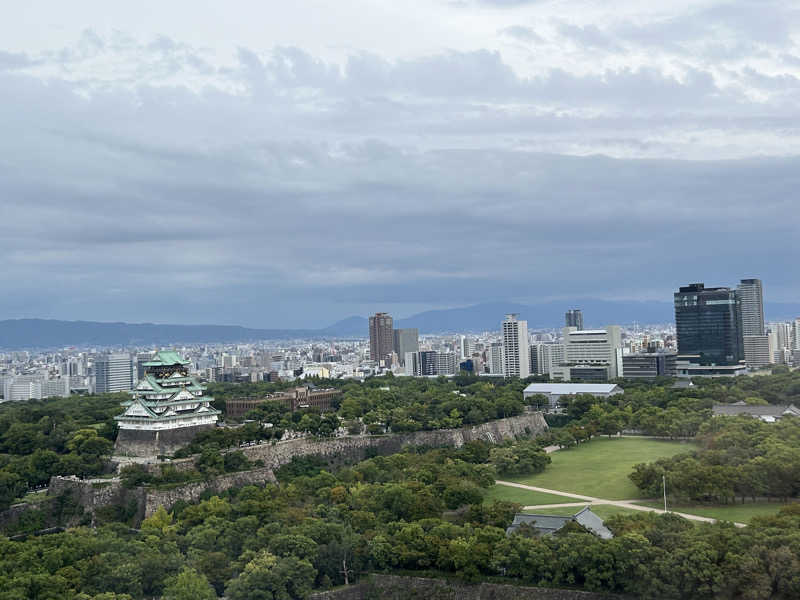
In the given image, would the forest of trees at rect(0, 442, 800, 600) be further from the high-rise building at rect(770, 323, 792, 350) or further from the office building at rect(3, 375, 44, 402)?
the high-rise building at rect(770, 323, 792, 350)

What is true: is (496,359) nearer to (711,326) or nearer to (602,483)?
(711,326)

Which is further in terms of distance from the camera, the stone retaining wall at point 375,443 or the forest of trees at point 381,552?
the stone retaining wall at point 375,443

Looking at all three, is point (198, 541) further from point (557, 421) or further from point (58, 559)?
point (557, 421)

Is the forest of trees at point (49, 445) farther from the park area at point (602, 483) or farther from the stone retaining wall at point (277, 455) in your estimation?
the park area at point (602, 483)

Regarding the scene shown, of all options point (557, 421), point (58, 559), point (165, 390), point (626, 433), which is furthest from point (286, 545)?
point (557, 421)

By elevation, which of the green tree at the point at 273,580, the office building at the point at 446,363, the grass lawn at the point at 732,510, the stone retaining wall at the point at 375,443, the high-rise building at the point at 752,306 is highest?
the high-rise building at the point at 752,306

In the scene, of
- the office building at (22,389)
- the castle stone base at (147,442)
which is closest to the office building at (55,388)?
the office building at (22,389)
